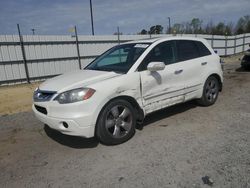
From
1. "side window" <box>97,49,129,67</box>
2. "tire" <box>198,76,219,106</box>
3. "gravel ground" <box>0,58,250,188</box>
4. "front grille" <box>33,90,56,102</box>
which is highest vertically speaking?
"side window" <box>97,49,129,67</box>

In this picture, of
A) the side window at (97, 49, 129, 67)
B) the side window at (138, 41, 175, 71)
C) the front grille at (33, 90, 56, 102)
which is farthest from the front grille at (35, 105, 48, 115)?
the side window at (138, 41, 175, 71)

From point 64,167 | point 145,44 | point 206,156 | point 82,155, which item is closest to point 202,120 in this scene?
point 206,156

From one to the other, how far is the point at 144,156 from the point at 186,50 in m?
2.77

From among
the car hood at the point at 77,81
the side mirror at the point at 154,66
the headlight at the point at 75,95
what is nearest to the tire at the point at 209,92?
the side mirror at the point at 154,66

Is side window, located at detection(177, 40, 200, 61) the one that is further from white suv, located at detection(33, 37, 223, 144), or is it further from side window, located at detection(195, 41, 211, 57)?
side window, located at detection(195, 41, 211, 57)

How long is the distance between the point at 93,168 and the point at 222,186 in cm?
167

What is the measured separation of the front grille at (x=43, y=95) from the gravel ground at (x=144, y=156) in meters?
0.84

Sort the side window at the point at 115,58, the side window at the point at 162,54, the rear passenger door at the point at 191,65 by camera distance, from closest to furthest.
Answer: the side window at the point at 162,54 < the side window at the point at 115,58 < the rear passenger door at the point at 191,65

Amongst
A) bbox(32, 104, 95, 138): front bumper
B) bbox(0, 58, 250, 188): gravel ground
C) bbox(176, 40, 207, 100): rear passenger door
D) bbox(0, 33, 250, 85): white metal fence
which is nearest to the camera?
bbox(0, 58, 250, 188): gravel ground

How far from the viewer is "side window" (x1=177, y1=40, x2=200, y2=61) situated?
504 centimetres

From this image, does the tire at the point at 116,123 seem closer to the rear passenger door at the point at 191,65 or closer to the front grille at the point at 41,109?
the front grille at the point at 41,109

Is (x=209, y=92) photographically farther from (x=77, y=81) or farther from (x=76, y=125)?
(x=76, y=125)

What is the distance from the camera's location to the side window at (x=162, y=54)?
438 cm

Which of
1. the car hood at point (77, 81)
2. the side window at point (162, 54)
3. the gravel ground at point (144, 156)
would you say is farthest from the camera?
the side window at point (162, 54)
